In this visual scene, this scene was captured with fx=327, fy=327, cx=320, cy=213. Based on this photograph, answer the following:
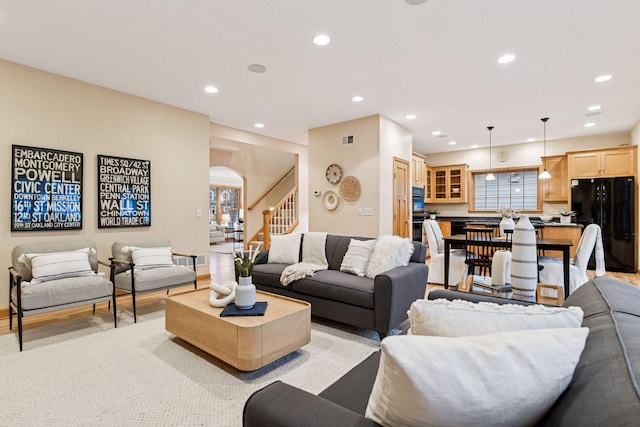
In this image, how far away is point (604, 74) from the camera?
382cm

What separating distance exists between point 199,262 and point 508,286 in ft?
14.8

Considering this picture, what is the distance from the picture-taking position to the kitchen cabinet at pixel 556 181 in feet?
23.5

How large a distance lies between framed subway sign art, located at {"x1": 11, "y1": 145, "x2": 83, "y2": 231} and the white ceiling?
992mm

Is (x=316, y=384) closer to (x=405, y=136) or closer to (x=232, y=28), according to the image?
(x=232, y=28)

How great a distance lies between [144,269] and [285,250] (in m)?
1.60

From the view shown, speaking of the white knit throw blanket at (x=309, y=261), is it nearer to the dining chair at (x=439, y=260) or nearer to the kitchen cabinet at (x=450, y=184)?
the dining chair at (x=439, y=260)

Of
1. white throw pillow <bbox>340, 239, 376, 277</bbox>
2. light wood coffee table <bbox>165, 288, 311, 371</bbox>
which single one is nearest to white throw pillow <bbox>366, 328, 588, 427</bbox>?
light wood coffee table <bbox>165, 288, 311, 371</bbox>

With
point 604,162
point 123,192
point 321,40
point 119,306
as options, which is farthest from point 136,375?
point 604,162

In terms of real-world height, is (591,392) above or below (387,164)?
below

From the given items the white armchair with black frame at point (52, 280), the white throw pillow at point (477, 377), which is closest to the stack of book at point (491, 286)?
the white throw pillow at point (477, 377)

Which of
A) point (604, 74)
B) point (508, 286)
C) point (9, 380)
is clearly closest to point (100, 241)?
point (9, 380)

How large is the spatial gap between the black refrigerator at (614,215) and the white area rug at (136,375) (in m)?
5.78

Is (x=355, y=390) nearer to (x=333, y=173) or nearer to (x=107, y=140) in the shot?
(x=107, y=140)

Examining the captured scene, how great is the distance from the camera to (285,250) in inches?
160
